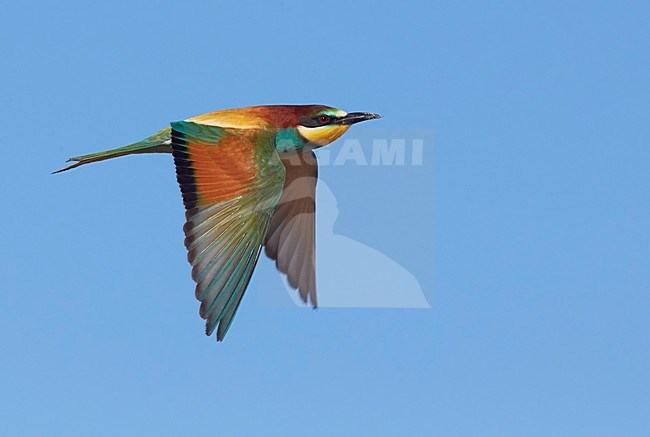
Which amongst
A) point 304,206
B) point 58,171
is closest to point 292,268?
point 304,206

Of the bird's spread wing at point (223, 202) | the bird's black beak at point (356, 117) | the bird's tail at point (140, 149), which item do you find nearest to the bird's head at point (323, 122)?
the bird's black beak at point (356, 117)

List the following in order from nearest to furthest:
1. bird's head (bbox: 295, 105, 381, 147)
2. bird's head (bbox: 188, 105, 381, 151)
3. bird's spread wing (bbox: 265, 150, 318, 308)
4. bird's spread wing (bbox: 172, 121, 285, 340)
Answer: bird's spread wing (bbox: 172, 121, 285, 340) → bird's head (bbox: 188, 105, 381, 151) → bird's head (bbox: 295, 105, 381, 147) → bird's spread wing (bbox: 265, 150, 318, 308)

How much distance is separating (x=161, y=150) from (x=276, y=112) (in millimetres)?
506

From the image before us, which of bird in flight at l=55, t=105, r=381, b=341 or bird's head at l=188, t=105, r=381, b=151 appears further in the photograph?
bird's head at l=188, t=105, r=381, b=151

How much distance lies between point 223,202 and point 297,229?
0.85 m

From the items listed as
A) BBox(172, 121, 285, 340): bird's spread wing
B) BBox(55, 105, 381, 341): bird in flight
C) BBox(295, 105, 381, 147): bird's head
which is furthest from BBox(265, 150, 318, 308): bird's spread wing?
BBox(172, 121, 285, 340): bird's spread wing

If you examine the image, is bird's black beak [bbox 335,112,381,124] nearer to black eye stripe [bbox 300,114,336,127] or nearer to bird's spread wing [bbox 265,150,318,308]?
black eye stripe [bbox 300,114,336,127]

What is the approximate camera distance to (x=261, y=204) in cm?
498

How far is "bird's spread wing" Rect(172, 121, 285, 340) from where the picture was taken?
4.71m

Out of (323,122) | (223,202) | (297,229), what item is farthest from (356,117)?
(223,202)

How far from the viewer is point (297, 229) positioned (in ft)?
18.7

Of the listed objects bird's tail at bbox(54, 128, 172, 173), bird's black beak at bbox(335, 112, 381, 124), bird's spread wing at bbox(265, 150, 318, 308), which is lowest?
bird's spread wing at bbox(265, 150, 318, 308)

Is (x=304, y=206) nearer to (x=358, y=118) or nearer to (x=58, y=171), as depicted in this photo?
(x=358, y=118)

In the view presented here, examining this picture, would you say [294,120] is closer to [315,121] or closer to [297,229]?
[315,121]
